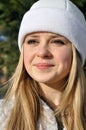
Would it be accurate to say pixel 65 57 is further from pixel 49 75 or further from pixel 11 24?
pixel 11 24

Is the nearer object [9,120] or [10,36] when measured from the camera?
[9,120]

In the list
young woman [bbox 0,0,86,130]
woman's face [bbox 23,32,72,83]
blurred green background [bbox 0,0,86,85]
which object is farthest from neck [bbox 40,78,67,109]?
blurred green background [bbox 0,0,86,85]

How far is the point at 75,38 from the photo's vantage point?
3424mm

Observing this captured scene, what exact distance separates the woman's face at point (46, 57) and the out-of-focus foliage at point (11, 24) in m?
3.35

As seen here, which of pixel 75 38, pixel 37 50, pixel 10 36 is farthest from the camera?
pixel 10 36

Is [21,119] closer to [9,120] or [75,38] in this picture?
[9,120]

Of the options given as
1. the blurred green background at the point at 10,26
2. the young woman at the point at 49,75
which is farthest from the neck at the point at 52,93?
the blurred green background at the point at 10,26

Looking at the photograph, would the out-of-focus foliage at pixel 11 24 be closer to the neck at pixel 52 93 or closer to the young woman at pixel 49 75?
the young woman at pixel 49 75

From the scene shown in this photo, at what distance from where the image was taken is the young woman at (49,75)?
322 centimetres

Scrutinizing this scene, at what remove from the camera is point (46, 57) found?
10.4 ft

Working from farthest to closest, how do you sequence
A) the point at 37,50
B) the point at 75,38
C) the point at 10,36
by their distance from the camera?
the point at 10,36 < the point at 75,38 < the point at 37,50

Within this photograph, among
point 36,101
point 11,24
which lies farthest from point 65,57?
point 11,24

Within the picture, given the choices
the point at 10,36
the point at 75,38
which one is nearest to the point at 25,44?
the point at 75,38

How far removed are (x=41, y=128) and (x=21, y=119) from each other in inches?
5.6
